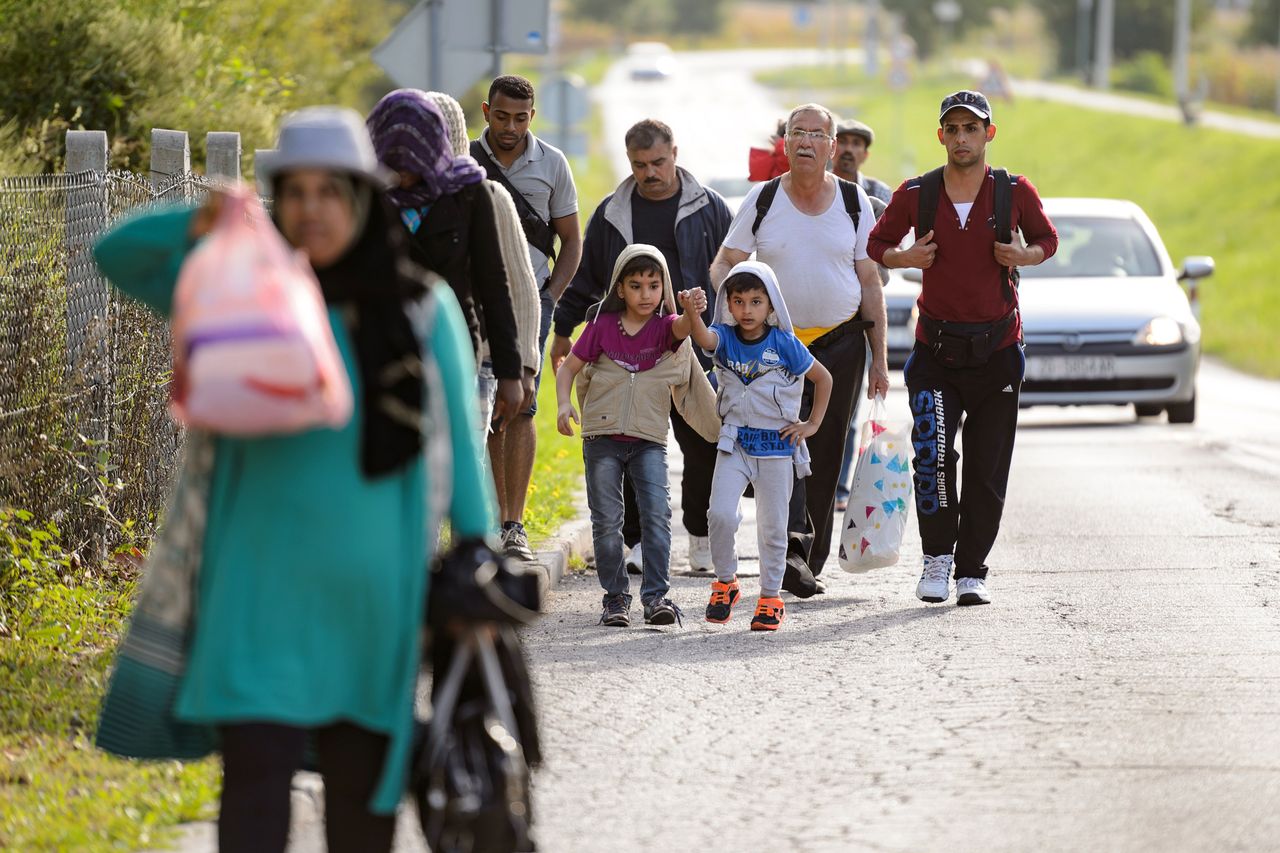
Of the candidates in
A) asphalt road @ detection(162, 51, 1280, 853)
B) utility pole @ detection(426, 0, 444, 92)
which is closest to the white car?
asphalt road @ detection(162, 51, 1280, 853)

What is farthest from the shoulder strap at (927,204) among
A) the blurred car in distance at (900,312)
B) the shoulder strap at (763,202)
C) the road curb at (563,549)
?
the blurred car in distance at (900,312)

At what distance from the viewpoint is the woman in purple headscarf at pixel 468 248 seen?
7.30m

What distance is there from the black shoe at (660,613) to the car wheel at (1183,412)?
386 inches

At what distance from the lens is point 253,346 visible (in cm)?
381

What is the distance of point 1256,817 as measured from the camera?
226 inches

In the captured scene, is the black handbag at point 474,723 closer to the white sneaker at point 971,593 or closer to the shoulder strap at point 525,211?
the white sneaker at point 971,593

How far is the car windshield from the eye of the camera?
699 inches

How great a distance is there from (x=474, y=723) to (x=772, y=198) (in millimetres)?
5447

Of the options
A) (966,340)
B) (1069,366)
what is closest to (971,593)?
(966,340)

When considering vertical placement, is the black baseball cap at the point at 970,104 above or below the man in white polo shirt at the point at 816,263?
above

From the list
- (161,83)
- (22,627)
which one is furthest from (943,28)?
(22,627)

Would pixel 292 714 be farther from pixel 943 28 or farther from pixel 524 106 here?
pixel 943 28

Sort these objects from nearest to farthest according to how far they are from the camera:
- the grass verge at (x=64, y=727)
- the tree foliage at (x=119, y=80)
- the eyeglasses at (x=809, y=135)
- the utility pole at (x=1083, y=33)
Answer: the grass verge at (x=64, y=727), the eyeglasses at (x=809, y=135), the tree foliage at (x=119, y=80), the utility pole at (x=1083, y=33)

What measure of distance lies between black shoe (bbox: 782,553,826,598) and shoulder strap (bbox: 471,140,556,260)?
5.74 ft
